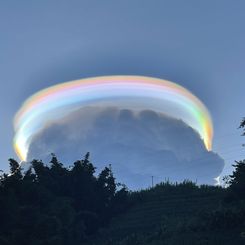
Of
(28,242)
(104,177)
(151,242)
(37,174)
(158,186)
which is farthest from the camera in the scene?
(158,186)

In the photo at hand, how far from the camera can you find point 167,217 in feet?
100

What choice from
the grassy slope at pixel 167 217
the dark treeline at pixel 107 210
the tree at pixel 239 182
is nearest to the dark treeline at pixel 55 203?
the dark treeline at pixel 107 210

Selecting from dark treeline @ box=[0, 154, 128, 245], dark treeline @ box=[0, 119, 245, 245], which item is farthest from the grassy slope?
dark treeline @ box=[0, 154, 128, 245]

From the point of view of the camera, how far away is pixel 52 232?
23.7m

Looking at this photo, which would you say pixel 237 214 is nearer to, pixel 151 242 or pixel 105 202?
pixel 151 242

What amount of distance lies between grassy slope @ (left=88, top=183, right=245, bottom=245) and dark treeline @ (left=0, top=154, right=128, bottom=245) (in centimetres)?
137

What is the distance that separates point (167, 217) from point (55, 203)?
7429 millimetres

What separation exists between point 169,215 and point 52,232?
33.4ft

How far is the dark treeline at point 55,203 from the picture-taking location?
22344 mm

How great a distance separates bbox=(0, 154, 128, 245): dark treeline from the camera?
22344 mm

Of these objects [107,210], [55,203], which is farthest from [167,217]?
[55,203]

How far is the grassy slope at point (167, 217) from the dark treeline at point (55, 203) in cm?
137

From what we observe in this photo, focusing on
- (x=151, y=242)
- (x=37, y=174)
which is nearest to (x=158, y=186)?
(x=37, y=174)

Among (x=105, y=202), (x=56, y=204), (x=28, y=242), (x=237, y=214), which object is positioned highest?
(x=105, y=202)
